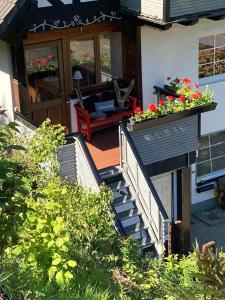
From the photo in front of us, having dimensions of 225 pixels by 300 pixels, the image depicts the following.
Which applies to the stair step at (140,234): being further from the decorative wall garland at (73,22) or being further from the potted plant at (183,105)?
the decorative wall garland at (73,22)

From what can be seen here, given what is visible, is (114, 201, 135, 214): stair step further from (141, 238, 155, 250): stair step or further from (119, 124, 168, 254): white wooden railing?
(141, 238, 155, 250): stair step

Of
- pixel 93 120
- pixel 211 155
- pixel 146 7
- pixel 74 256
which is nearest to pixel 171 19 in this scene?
pixel 146 7

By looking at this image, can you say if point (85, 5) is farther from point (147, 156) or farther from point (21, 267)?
point (21, 267)

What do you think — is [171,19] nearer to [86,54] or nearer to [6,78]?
[86,54]

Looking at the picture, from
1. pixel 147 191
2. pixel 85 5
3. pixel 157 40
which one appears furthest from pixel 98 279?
pixel 157 40

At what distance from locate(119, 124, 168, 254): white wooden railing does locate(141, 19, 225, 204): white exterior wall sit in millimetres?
2764

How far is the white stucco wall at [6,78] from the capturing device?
14.8 metres

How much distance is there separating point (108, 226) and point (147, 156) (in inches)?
156

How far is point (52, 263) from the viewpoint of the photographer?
774 centimetres

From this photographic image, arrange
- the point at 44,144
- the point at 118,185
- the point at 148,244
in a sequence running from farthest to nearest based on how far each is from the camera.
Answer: the point at 118,185 → the point at 148,244 → the point at 44,144

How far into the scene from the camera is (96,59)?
15.9 m

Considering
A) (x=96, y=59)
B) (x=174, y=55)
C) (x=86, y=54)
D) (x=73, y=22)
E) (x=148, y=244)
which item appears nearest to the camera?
(x=148, y=244)

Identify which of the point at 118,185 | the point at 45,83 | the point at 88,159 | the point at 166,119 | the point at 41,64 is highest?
the point at 41,64

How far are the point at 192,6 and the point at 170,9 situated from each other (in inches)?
27.4
